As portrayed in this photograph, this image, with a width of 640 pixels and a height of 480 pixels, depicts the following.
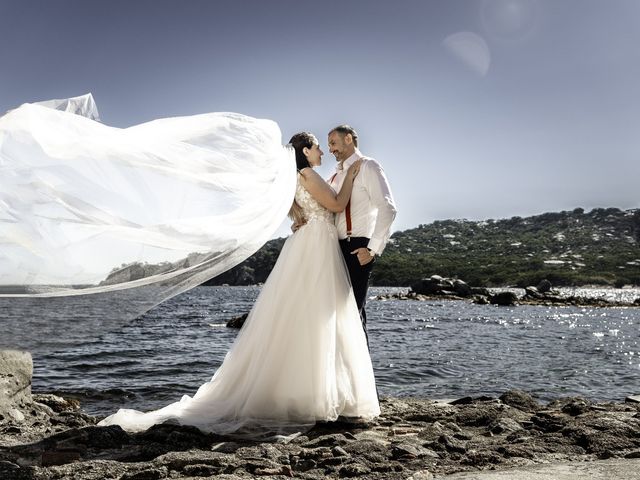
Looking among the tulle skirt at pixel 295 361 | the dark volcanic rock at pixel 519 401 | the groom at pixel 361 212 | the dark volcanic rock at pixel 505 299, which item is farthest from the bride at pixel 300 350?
the dark volcanic rock at pixel 505 299

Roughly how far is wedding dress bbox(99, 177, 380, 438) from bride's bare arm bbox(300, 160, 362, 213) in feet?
0.35

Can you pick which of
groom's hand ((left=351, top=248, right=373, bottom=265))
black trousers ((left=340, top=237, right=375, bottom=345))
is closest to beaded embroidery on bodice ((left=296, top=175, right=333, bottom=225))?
black trousers ((left=340, top=237, right=375, bottom=345))

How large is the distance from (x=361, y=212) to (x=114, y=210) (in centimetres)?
237

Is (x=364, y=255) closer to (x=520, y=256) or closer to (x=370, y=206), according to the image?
(x=370, y=206)

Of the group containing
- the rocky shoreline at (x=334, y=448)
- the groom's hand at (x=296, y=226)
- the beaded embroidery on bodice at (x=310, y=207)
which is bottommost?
the rocky shoreline at (x=334, y=448)

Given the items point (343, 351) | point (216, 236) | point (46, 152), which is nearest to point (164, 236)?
point (216, 236)

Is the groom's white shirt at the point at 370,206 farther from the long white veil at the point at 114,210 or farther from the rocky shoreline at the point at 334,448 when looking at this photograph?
the rocky shoreline at the point at 334,448

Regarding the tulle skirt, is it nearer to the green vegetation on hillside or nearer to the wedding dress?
the wedding dress

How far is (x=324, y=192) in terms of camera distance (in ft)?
18.0

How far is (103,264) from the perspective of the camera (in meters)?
4.32

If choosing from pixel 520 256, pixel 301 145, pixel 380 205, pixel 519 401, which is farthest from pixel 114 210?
pixel 520 256

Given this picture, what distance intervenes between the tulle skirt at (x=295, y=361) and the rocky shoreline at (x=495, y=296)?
56.1 meters

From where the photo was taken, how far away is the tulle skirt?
5090mm

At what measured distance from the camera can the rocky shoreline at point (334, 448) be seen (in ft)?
12.1
